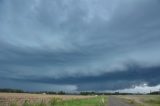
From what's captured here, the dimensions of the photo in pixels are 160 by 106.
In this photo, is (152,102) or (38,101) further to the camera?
(152,102)

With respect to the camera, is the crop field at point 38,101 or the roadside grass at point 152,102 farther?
the roadside grass at point 152,102

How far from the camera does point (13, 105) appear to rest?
33250mm

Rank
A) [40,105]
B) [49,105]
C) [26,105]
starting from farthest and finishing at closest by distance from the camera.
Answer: [49,105]
[40,105]
[26,105]

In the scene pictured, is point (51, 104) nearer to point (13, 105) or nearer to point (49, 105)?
point (49, 105)

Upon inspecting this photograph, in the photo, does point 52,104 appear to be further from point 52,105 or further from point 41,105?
point 41,105

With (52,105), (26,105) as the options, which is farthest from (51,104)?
(26,105)

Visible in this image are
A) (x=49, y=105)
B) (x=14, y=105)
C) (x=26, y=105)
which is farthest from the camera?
(x=49, y=105)

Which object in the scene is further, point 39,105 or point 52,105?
point 52,105

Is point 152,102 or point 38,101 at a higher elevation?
point 152,102

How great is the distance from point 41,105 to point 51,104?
6734 mm

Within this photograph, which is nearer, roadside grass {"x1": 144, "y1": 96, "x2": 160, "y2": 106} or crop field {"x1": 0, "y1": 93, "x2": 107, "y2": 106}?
crop field {"x1": 0, "y1": 93, "x2": 107, "y2": 106}

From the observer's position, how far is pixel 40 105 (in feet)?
131

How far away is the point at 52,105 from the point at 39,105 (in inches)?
267

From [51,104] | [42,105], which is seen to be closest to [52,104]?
[51,104]
